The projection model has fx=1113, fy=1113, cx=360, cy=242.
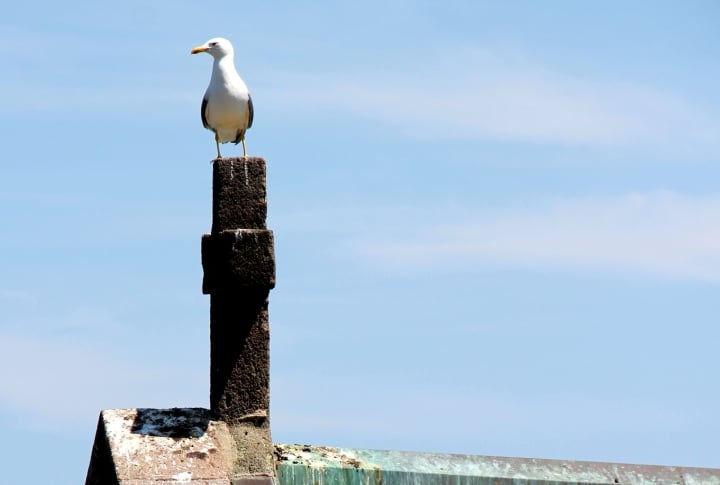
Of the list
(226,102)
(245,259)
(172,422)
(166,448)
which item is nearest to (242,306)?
(245,259)

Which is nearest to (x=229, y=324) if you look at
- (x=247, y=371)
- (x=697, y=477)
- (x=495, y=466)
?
(x=247, y=371)

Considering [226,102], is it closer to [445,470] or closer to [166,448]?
[166,448]

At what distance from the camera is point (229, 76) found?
32.1 feet

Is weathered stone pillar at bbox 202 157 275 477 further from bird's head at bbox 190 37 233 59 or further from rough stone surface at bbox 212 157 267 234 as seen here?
bird's head at bbox 190 37 233 59

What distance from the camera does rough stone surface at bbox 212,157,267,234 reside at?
25.7 feet

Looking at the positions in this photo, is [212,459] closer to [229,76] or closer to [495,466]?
[495,466]

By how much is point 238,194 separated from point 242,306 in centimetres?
79

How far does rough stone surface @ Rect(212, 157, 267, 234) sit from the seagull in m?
1.72

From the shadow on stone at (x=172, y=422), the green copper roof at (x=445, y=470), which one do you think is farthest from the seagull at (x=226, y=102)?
the green copper roof at (x=445, y=470)

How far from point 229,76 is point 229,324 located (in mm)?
2853

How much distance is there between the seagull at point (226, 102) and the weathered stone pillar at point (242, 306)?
5.86 feet

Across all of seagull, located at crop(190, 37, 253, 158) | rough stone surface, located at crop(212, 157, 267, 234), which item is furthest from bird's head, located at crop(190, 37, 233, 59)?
rough stone surface, located at crop(212, 157, 267, 234)

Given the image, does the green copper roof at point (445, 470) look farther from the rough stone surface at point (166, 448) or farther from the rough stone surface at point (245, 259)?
the rough stone surface at point (245, 259)

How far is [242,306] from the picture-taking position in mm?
7805
